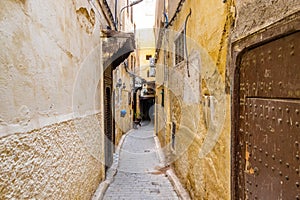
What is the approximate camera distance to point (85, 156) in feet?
12.1

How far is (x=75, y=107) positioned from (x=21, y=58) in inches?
59.2

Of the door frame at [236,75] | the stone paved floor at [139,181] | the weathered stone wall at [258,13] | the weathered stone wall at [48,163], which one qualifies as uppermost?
the weathered stone wall at [258,13]

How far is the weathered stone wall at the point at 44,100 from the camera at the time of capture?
1.52 m

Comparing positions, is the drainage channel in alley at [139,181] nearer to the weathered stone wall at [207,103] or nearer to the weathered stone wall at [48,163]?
the weathered stone wall at [207,103]

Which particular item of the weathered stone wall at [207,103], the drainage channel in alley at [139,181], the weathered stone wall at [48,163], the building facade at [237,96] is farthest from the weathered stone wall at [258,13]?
the drainage channel in alley at [139,181]

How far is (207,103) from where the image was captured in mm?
3115

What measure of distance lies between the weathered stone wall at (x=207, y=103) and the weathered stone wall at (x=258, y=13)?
0.86 feet

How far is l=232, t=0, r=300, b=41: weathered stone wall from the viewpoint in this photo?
1.39 m

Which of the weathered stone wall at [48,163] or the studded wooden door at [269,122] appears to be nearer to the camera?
the studded wooden door at [269,122]

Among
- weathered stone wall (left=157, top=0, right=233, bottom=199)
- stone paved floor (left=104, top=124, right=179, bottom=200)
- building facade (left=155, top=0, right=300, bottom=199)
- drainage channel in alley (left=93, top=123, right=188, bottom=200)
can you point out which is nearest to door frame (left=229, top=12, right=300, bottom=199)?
building facade (left=155, top=0, right=300, bottom=199)

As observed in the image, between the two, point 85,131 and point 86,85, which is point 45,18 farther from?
point 85,131

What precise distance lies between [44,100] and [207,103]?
2.02 m

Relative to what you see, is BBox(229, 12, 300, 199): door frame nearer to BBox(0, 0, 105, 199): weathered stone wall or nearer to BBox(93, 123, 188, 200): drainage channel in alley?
BBox(0, 0, 105, 199): weathered stone wall

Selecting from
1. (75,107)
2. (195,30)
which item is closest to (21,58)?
(75,107)
